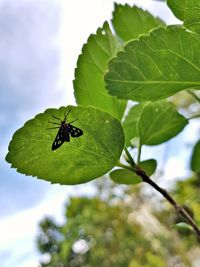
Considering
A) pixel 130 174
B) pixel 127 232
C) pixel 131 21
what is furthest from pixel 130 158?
pixel 127 232

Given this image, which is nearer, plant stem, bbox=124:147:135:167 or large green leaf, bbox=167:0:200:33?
large green leaf, bbox=167:0:200:33

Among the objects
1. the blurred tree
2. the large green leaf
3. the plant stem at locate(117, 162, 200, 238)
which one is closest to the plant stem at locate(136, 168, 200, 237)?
the plant stem at locate(117, 162, 200, 238)

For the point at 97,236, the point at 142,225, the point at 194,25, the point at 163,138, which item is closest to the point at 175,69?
the point at 194,25

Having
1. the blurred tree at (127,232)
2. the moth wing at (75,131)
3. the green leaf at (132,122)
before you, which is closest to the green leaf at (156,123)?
→ the green leaf at (132,122)

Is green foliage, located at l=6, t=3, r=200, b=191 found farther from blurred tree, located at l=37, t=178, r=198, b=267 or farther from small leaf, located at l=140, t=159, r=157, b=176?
blurred tree, located at l=37, t=178, r=198, b=267

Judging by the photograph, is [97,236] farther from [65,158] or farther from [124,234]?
[65,158]

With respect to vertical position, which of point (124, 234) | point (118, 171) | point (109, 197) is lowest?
point (118, 171)
